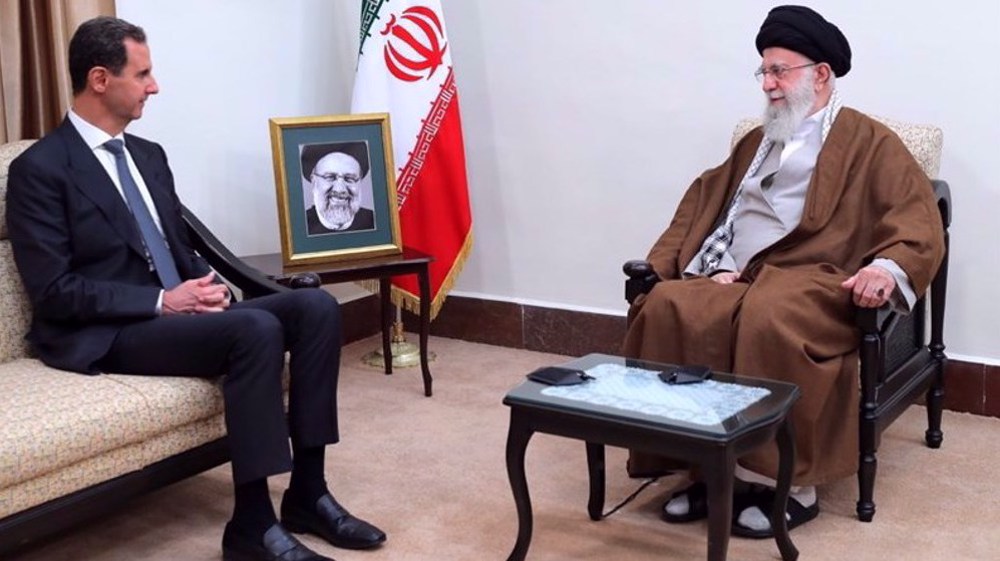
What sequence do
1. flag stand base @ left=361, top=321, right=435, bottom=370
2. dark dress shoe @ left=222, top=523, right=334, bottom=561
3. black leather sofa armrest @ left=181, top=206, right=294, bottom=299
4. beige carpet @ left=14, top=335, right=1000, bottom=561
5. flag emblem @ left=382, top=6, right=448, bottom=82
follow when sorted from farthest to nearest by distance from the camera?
flag stand base @ left=361, top=321, right=435, bottom=370
flag emblem @ left=382, top=6, right=448, bottom=82
black leather sofa armrest @ left=181, top=206, right=294, bottom=299
beige carpet @ left=14, top=335, right=1000, bottom=561
dark dress shoe @ left=222, top=523, right=334, bottom=561

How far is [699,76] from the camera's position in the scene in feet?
13.0

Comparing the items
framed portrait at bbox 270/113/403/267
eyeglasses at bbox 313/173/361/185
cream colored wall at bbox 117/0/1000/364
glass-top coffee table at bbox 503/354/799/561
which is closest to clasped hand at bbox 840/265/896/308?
glass-top coffee table at bbox 503/354/799/561

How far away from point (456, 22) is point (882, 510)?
2.42 meters

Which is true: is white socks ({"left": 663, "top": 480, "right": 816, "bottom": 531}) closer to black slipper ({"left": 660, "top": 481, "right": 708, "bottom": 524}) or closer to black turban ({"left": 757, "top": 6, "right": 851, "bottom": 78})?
black slipper ({"left": 660, "top": 481, "right": 708, "bottom": 524})

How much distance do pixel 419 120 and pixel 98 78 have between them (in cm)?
156

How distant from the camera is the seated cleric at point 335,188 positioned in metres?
3.87

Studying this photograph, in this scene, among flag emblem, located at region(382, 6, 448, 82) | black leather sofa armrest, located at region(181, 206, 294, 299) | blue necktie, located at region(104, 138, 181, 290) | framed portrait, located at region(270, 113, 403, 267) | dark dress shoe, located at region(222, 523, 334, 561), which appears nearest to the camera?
dark dress shoe, located at region(222, 523, 334, 561)

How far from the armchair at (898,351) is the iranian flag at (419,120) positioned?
3.70ft

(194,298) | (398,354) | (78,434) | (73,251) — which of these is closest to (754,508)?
(194,298)

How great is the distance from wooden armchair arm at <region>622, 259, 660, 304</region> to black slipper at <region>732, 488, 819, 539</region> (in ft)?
1.96

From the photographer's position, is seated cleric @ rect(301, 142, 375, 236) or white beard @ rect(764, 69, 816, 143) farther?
seated cleric @ rect(301, 142, 375, 236)

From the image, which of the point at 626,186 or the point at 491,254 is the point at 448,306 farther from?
the point at 626,186

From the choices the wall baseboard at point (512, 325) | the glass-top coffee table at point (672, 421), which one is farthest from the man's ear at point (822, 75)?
the wall baseboard at point (512, 325)

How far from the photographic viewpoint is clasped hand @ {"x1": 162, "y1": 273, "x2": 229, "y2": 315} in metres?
2.78
